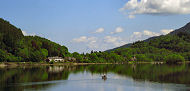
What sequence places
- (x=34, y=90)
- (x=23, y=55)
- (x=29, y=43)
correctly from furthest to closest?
1. (x=29, y=43)
2. (x=23, y=55)
3. (x=34, y=90)

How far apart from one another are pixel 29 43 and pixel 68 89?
416 feet

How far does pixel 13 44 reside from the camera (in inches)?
6181

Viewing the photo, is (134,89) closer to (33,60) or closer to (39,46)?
(33,60)

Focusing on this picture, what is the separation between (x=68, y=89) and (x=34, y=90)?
24.8 ft

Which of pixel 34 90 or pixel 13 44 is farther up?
pixel 13 44

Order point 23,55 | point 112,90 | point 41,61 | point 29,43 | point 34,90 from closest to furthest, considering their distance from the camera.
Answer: point 34,90, point 112,90, point 23,55, point 41,61, point 29,43

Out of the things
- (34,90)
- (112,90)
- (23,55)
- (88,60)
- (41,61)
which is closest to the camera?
(34,90)

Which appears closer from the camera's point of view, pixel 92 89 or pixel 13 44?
pixel 92 89

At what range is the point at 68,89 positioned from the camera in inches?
2215

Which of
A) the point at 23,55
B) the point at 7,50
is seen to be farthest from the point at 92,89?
the point at 7,50

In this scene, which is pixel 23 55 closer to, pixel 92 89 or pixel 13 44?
pixel 13 44

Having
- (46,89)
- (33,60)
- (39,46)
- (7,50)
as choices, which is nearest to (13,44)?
(7,50)

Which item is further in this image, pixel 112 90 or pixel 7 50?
pixel 7 50

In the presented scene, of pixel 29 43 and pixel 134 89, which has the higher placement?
pixel 29 43
